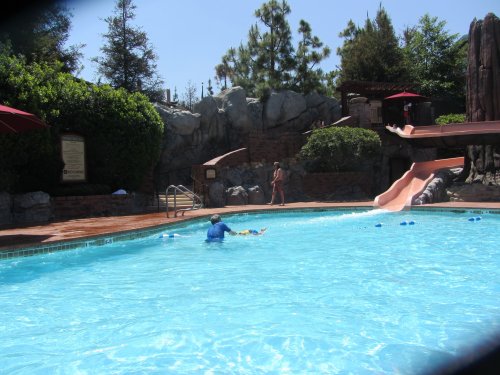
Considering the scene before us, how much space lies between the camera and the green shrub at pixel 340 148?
61.9 ft

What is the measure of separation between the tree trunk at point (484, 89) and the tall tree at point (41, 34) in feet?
52.1

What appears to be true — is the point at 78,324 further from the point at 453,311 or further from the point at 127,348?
the point at 453,311

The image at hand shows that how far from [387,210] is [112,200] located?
352 inches

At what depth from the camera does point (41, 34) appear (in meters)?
21.3

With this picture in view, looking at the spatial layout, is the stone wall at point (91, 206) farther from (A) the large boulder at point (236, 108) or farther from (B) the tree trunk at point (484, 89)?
(B) the tree trunk at point (484, 89)

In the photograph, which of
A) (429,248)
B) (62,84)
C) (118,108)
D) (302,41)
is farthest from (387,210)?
(302,41)

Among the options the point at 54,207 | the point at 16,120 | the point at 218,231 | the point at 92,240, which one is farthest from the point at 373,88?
the point at 16,120

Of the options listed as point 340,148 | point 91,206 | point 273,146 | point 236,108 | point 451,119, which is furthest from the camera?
point 451,119

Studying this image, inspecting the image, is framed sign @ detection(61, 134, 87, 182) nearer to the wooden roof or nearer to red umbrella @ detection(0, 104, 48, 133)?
red umbrella @ detection(0, 104, 48, 133)

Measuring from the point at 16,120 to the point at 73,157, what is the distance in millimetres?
5433

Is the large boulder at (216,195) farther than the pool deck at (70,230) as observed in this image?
Yes

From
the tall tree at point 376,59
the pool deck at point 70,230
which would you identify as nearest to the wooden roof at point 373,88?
the tall tree at point 376,59

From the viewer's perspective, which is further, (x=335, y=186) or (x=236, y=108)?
(x=236, y=108)

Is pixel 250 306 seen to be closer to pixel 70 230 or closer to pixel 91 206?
pixel 70 230
